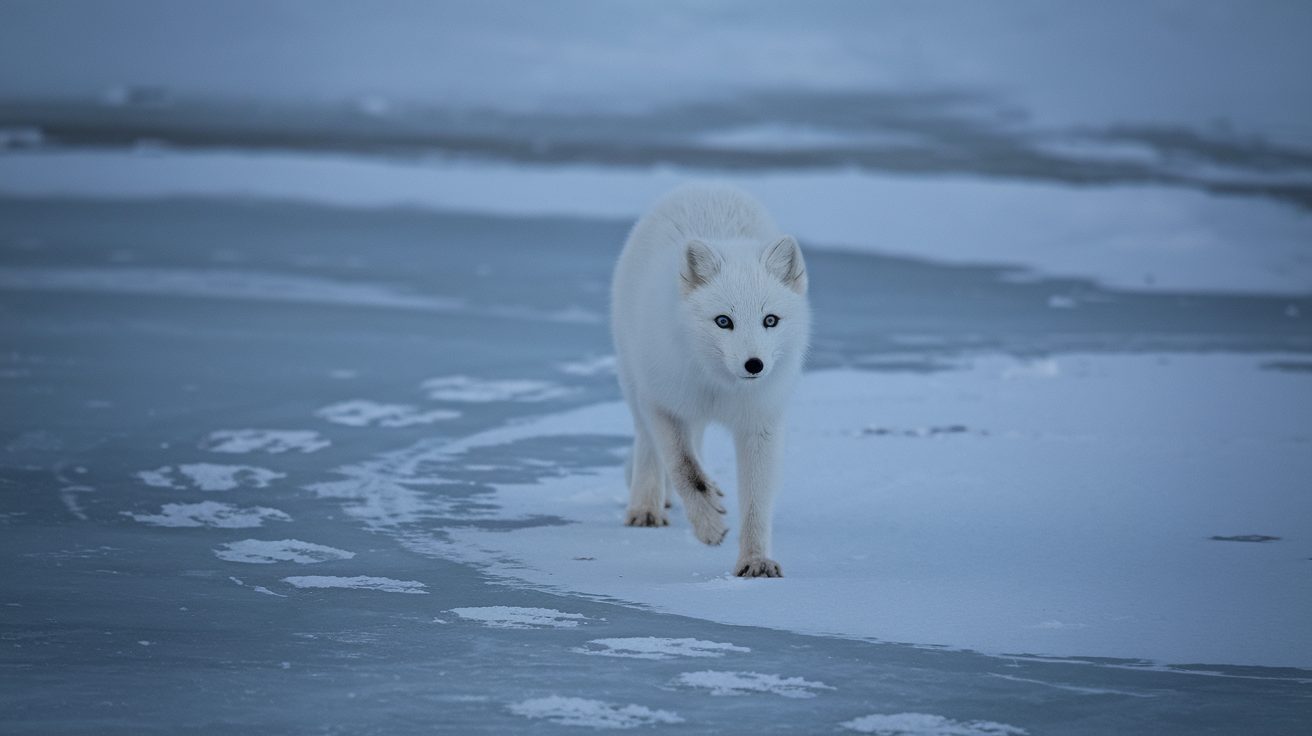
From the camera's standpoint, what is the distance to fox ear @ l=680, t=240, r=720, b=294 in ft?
19.7

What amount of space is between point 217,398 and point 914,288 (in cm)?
718

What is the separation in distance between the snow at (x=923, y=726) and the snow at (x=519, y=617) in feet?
4.20

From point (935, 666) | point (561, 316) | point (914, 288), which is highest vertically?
point (914, 288)

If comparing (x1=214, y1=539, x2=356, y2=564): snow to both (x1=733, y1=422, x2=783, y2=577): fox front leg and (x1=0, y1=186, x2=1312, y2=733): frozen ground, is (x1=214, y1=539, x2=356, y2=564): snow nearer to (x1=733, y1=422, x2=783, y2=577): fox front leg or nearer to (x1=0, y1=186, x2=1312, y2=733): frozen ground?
(x1=0, y1=186, x2=1312, y2=733): frozen ground

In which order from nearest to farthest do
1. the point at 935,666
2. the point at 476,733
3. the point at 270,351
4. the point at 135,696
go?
the point at 476,733, the point at 135,696, the point at 935,666, the point at 270,351

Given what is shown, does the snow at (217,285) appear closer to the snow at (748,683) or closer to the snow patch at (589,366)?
the snow patch at (589,366)

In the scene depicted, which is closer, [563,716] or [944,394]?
[563,716]

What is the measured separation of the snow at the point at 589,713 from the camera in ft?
14.6

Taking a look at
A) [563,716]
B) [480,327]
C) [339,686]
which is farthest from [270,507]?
[480,327]

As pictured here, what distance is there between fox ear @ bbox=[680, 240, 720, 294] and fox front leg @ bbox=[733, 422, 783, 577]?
0.61 metres

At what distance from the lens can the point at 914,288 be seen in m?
15.1

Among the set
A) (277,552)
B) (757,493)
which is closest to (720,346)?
(757,493)

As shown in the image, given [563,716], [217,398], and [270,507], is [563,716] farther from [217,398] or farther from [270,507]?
[217,398]

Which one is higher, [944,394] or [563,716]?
[944,394]
